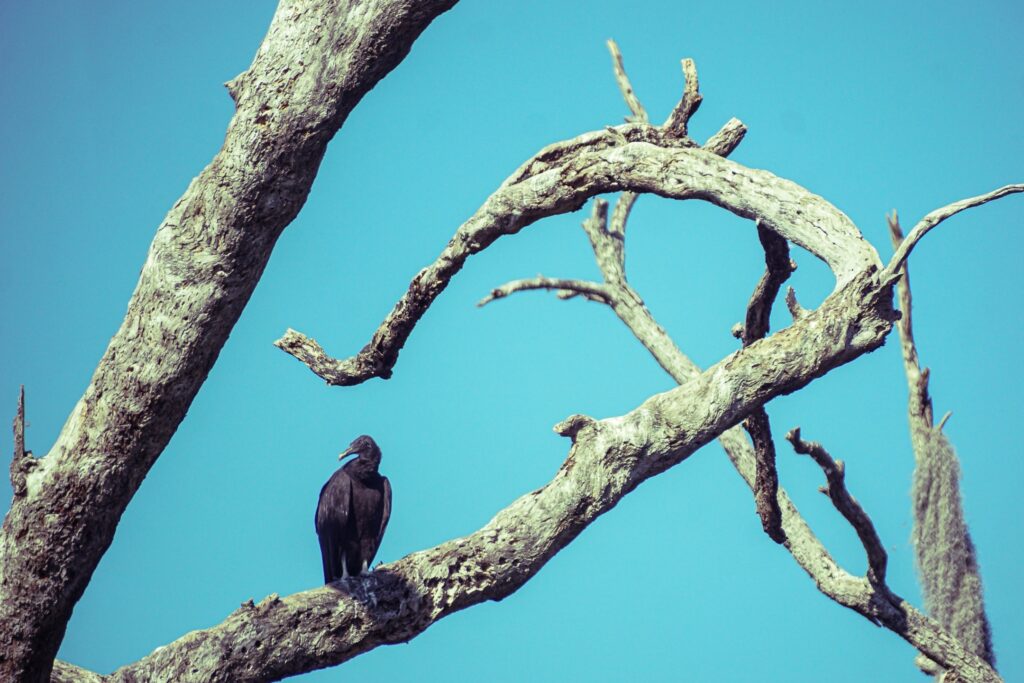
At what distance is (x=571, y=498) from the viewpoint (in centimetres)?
349

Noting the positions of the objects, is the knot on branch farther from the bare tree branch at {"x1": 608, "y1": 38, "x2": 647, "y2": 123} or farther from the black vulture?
the bare tree branch at {"x1": 608, "y1": 38, "x2": 647, "y2": 123}

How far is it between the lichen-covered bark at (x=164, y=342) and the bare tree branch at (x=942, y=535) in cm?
526

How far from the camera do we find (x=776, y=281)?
14.3ft

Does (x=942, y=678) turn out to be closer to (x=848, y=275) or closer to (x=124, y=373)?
(x=848, y=275)

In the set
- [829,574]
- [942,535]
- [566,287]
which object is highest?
[566,287]

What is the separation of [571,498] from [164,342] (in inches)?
55.3

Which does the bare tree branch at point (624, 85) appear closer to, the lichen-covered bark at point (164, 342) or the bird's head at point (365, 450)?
the bird's head at point (365, 450)

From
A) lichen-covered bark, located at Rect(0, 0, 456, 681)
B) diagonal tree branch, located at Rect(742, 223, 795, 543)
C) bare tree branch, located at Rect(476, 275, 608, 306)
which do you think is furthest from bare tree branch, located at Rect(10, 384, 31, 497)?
bare tree branch, located at Rect(476, 275, 608, 306)

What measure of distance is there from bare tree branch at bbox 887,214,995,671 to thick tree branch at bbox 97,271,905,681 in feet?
12.9

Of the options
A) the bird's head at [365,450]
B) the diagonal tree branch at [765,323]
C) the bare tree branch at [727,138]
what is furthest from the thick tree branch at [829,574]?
the bird's head at [365,450]

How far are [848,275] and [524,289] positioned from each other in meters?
5.14

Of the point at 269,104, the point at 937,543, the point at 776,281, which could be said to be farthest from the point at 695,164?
the point at 937,543

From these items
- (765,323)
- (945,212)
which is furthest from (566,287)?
(945,212)

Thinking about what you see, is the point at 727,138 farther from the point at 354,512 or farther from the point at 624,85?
the point at 624,85
